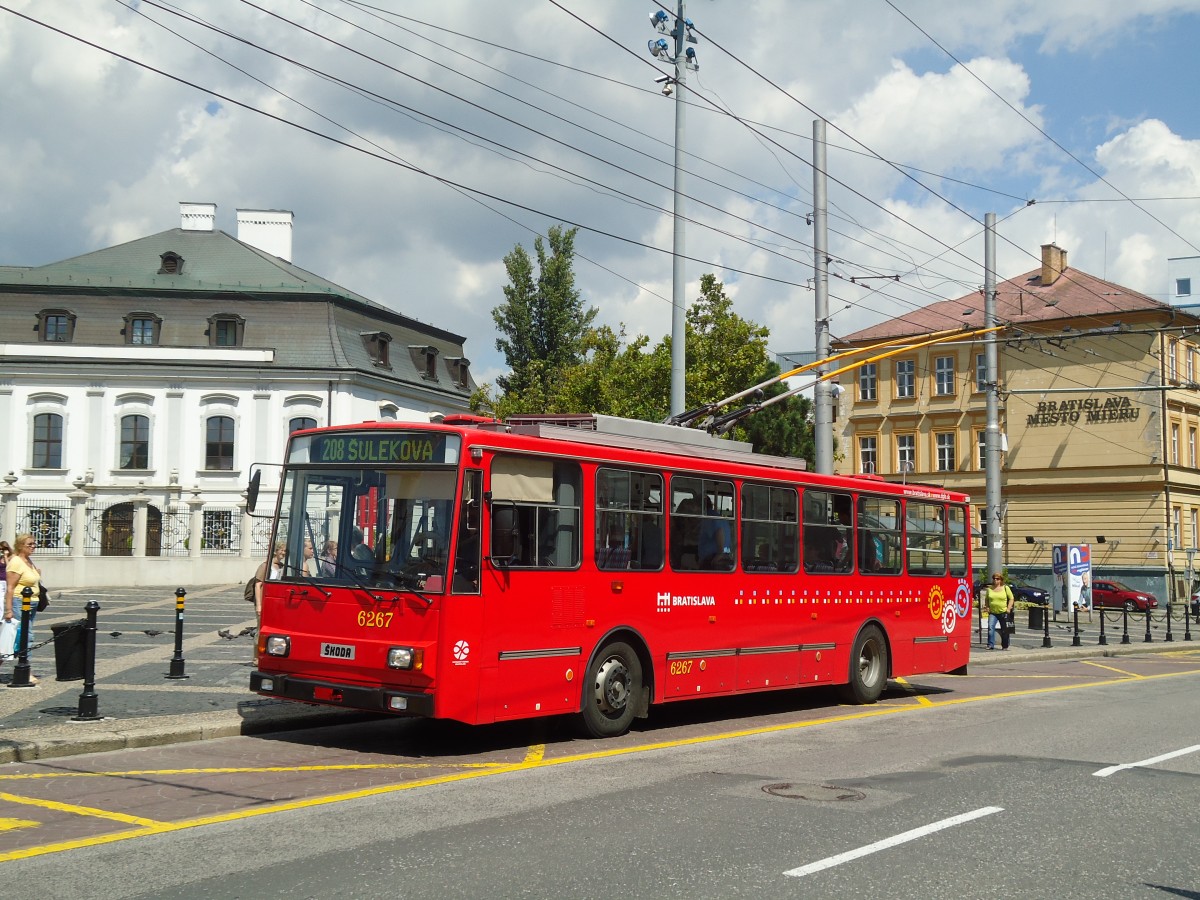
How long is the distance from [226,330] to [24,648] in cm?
4013

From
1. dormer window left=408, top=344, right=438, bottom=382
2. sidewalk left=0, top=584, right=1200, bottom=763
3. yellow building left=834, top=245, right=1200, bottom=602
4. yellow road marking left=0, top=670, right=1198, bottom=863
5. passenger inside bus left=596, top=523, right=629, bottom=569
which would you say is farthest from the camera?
yellow building left=834, top=245, right=1200, bottom=602

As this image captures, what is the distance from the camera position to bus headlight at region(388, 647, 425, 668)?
10742 mm

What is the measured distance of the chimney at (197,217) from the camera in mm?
59250

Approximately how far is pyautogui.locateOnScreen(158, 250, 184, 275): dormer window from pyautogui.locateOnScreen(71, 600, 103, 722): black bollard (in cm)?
4569

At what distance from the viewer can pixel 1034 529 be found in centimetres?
6209

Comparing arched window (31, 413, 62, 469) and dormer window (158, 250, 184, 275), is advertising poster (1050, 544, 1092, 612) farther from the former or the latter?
arched window (31, 413, 62, 469)

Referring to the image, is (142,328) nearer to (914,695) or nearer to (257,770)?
(914,695)

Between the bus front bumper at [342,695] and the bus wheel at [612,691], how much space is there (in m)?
2.04

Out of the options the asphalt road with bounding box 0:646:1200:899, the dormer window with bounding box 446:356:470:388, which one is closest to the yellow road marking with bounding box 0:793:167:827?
the asphalt road with bounding box 0:646:1200:899

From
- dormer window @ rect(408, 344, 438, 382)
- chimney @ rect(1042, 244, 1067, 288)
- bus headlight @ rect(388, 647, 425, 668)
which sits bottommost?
bus headlight @ rect(388, 647, 425, 668)

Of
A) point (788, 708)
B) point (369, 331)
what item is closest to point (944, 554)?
point (788, 708)

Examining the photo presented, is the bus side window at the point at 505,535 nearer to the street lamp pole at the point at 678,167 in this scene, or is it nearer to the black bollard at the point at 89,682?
the black bollard at the point at 89,682

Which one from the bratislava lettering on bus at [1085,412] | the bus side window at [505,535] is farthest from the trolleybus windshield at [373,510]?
the bratislava lettering on bus at [1085,412]

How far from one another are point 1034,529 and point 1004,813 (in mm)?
56882
